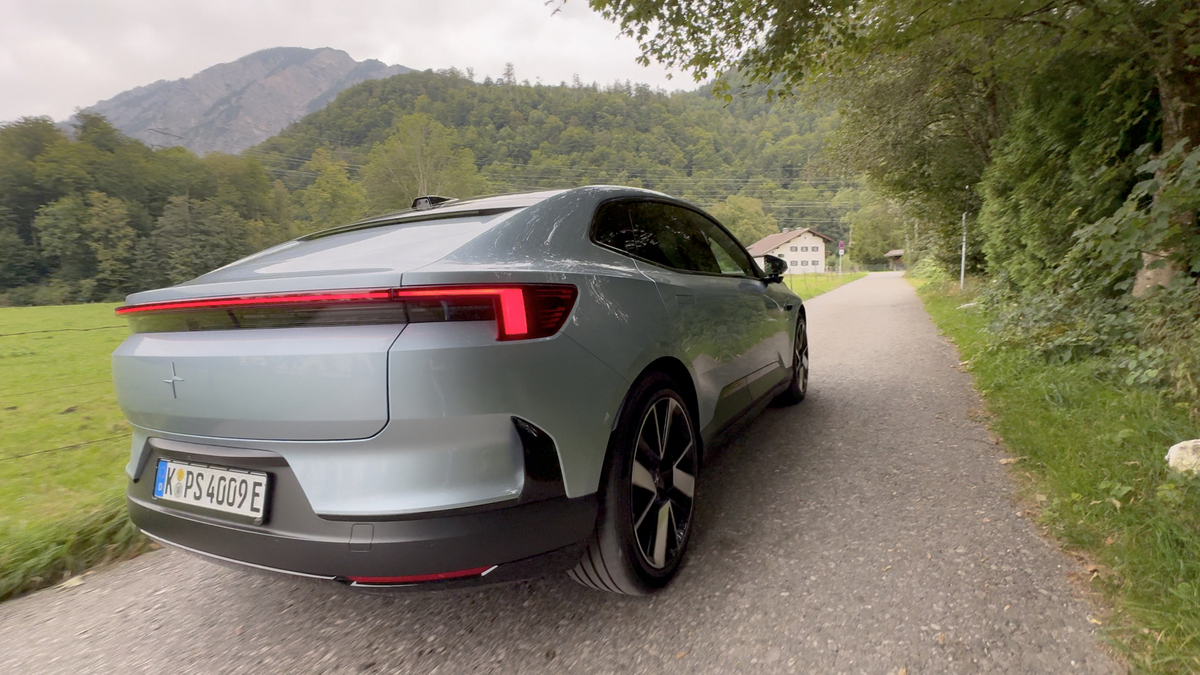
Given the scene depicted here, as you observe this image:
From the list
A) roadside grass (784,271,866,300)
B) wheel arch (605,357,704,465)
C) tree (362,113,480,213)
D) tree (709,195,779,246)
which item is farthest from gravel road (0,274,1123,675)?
tree (709,195,779,246)

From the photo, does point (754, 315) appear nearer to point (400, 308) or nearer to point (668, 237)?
point (668, 237)

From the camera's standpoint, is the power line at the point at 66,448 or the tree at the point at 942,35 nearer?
the power line at the point at 66,448

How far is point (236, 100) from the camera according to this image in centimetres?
4697

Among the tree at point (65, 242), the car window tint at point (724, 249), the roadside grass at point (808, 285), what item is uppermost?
the tree at point (65, 242)

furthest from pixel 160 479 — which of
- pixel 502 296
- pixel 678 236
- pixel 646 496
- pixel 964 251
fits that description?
pixel 964 251

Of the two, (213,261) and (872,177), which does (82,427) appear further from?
(872,177)

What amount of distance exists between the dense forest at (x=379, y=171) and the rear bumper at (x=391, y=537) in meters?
1.74

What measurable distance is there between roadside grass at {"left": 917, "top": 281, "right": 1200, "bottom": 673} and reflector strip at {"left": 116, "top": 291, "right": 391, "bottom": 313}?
229 cm

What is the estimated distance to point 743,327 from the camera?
323cm

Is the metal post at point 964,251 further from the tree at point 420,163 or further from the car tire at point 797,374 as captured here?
the tree at point 420,163

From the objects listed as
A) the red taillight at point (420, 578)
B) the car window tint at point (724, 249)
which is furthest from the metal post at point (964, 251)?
the red taillight at point (420, 578)

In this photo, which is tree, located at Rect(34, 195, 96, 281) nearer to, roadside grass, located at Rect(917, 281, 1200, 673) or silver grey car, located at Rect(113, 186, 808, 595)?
silver grey car, located at Rect(113, 186, 808, 595)

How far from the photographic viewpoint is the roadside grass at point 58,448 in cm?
264

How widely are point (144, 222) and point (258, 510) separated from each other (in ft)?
21.8
